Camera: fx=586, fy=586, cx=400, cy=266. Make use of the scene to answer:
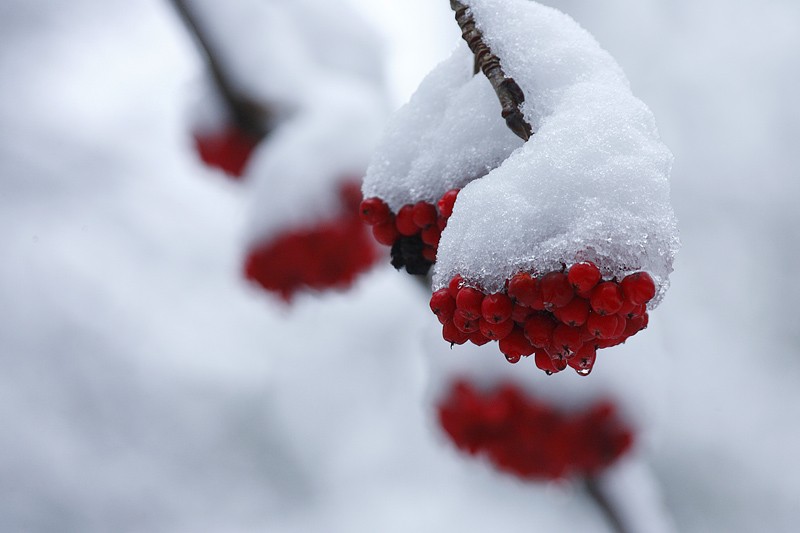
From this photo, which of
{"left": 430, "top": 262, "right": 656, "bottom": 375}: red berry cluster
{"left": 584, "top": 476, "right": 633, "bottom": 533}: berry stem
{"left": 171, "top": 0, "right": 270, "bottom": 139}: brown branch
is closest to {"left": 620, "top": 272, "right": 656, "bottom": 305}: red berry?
{"left": 430, "top": 262, "right": 656, "bottom": 375}: red berry cluster

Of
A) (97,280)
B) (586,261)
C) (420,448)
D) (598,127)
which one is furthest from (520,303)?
(97,280)

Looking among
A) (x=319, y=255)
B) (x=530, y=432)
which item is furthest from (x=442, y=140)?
(x=319, y=255)

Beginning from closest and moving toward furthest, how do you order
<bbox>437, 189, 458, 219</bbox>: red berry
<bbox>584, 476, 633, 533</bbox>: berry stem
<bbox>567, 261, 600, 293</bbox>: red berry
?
<bbox>567, 261, 600, 293</bbox>: red berry, <bbox>437, 189, 458, 219</bbox>: red berry, <bbox>584, 476, 633, 533</bbox>: berry stem

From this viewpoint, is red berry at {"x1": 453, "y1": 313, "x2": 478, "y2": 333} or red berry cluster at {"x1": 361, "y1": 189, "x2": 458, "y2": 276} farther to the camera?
red berry cluster at {"x1": 361, "y1": 189, "x2": 458, "y2": 276}

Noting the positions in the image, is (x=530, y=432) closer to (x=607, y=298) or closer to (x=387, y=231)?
(x=387, y=231)

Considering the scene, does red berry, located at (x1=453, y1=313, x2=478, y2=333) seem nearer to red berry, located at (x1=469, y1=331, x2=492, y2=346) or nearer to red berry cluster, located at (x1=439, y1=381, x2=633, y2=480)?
red berry, located at (x1=469, y1=331, x2=492, y2=346)

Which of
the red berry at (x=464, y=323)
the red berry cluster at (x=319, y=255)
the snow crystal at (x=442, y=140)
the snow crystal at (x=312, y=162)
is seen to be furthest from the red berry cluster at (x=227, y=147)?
the red berry at (x=464, y=323)

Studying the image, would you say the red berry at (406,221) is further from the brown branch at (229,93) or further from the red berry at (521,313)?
the brown branch at (229,93)
